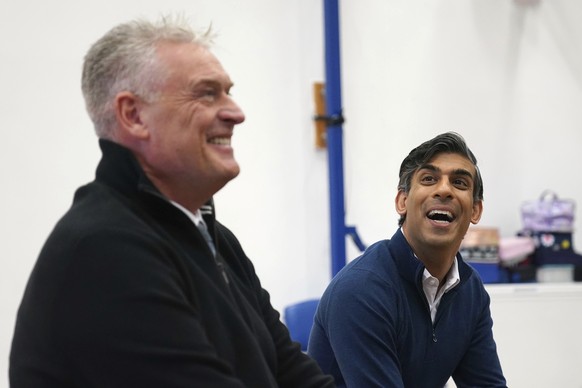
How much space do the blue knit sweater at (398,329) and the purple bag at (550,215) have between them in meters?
2.34

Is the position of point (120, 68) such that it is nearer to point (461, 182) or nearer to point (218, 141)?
point (218, 141)

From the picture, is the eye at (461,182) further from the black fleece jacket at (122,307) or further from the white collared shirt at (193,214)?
the black fleece jacket at (122,307)

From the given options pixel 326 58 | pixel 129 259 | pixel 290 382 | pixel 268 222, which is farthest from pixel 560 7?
pixel 129 259

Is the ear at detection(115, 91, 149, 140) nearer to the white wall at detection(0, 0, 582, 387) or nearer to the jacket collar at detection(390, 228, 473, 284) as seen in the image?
the jacket collar at detection(390, 228, 473, 284)

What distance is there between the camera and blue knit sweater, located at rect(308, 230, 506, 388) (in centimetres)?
215

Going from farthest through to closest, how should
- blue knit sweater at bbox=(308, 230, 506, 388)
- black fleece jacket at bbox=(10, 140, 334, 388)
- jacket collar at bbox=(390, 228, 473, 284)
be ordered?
jacket collar at bbox=(390, 228, 473, 284) < blue knit sweater at bbox=(308, 230, 506, 388) < black fleece jacket at bbox=(10, 140, 334, 388)

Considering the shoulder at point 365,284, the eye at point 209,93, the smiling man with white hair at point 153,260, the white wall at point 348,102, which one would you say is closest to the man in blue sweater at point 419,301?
the shoulder at point 365,284

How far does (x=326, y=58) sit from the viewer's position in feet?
15.5

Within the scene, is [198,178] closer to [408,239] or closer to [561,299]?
[408,239]

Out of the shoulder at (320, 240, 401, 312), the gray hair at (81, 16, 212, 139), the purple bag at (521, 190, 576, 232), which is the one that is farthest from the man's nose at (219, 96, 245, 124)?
the purple bag at (521, 190, 576, 232)

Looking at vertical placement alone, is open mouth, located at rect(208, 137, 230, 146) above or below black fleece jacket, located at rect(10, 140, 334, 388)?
above

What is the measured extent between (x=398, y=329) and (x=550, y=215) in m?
2.68

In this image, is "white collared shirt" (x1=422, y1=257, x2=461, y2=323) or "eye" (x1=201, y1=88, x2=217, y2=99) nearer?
"eye" (x1=201, y1=88, x2=217, y2=99)

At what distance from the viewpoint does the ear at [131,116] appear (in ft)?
4.61
